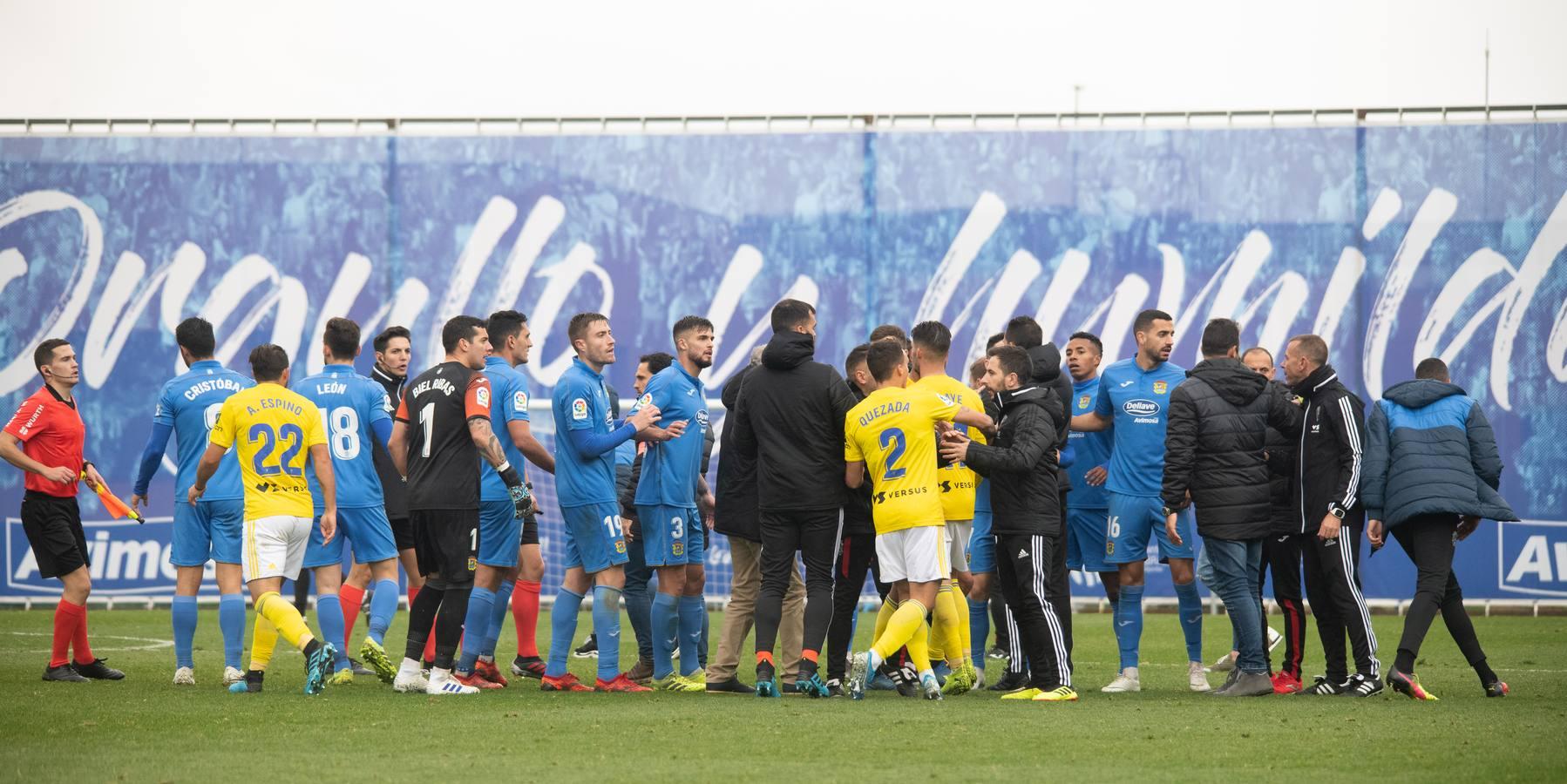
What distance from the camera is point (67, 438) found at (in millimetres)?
10070

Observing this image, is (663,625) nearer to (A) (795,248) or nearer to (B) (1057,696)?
(B) (1057,696)

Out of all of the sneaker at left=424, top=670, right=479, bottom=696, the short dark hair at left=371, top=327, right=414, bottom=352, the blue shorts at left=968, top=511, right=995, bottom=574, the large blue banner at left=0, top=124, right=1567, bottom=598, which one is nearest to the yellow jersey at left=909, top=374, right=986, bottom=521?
the blue shorts at left=968, top=511, right=995, bottom=574

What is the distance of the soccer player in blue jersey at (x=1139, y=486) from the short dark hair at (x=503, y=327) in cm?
350

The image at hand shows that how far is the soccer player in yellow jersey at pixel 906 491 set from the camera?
8328 mm

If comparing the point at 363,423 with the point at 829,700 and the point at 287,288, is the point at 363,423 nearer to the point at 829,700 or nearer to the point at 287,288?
the point at 829,700

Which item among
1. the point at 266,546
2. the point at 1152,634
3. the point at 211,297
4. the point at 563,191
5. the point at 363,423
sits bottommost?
the point at 1152,634

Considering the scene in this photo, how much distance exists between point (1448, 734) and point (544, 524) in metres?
10.5

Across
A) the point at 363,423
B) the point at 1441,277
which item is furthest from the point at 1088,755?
the point at 1441,277

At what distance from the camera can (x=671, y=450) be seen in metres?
9.05

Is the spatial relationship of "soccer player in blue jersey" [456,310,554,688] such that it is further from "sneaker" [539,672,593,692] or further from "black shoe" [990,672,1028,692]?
"black shoe" [990,672,1028,692]

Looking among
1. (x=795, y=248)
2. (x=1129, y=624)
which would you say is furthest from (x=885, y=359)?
(x=795, y=248)

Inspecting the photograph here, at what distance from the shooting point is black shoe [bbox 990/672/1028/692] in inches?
369

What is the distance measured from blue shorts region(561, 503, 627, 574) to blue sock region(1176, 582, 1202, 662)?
3361 mm

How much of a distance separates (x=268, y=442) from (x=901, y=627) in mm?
3631
